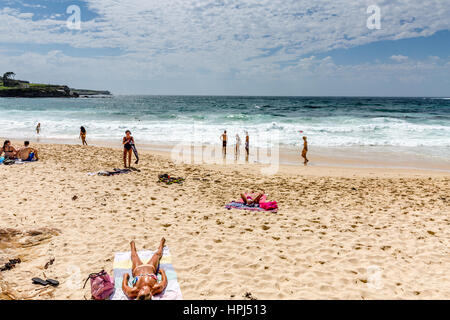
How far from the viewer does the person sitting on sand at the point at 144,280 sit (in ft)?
13.2

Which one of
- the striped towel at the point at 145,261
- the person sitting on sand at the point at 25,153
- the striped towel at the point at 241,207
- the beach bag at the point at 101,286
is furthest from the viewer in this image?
the person sitting on sand at the point at 25,153

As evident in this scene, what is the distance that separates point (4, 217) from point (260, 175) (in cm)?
856

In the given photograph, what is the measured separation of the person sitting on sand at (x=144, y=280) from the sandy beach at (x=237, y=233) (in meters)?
0.38

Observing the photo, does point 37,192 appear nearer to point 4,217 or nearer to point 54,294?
point 4,217

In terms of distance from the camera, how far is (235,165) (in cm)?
1380

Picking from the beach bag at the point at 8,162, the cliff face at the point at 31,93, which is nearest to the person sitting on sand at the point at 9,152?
the beach bag at the point at 8,162

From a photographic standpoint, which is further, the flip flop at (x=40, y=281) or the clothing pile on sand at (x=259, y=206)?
the clothing pile on sand at (x=259, y=206)

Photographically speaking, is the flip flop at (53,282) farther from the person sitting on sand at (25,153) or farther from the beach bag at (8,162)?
the person sitting on sand at (25,153)

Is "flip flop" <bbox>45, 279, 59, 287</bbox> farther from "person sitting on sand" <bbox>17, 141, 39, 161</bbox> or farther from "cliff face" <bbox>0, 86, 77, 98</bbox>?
"cliff face" <bbox>0, 86, 77, 98</bbox>

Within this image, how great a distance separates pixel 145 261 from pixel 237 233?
2.15m

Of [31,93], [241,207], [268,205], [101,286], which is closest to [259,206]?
[268,205]

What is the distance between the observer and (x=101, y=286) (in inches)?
160

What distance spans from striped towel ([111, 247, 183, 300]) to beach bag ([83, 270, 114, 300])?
11 cm

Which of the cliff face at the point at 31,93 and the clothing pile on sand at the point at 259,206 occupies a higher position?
the cliff face at the point at 31,93
